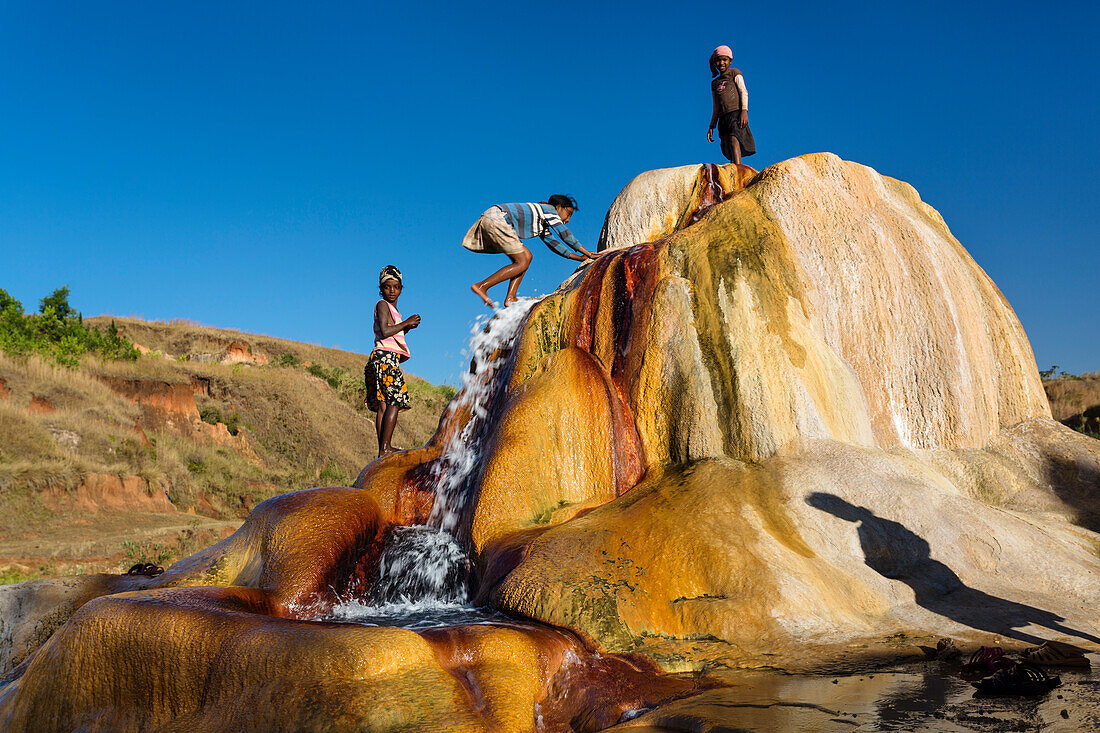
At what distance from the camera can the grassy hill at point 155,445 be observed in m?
14.7

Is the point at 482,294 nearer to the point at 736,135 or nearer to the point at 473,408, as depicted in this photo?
the point at 473,408

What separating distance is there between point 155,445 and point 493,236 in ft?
50.1

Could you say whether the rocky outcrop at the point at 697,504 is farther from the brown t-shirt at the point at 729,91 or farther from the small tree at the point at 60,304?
the small tree at the point at 60,304

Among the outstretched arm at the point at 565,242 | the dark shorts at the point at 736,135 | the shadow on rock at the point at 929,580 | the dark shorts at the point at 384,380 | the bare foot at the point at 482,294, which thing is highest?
the dark shorts at the point at 736,135

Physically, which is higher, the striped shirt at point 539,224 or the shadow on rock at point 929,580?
the striped shirt at point 539,224

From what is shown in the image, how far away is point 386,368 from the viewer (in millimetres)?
8586

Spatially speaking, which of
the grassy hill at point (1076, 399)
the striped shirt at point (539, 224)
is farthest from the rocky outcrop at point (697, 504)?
the grassy hill at point (1076, 399)

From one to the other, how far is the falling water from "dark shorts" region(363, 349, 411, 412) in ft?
2.10

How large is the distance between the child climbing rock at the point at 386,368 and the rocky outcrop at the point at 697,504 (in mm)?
834

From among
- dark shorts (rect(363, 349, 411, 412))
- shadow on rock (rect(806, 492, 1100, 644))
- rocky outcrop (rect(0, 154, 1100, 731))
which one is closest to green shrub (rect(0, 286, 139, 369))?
dark shorts (rect(363, 349, 411, 412))

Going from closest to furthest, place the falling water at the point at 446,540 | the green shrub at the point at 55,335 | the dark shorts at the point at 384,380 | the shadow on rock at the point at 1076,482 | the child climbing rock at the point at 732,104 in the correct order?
the falling water at the point at 446,540 → the shadow on rock at the point at 1076,482 → the dark shorts at the point at 384,380 → the child climbing rock at the point at 732,104 → the green shrub at the point at 55,335

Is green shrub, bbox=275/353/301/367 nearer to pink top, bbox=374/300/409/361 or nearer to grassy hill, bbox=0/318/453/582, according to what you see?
grassy hill, bbox=0/318/453/582

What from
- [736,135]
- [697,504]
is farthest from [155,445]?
[697,504]

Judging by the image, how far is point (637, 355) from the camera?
690cm
